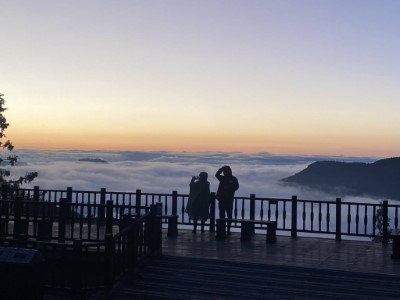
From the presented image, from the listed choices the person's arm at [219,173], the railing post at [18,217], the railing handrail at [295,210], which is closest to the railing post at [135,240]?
the railing handrail at [295,210]

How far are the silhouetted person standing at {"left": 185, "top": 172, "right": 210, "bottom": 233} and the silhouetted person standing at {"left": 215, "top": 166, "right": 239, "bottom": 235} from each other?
16.5 inches

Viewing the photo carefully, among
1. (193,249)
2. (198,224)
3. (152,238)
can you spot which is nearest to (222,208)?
(198,224)

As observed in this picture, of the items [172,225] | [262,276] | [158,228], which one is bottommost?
[262,276]

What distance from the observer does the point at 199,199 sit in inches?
798

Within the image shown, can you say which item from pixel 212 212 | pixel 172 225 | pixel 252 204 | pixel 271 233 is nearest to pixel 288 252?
pixel 271 233

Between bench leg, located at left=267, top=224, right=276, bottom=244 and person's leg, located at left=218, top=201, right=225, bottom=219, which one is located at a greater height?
person's leg, located at left=218, top=201, right=225, bottom=219

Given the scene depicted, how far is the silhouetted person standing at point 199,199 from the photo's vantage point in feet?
66.2

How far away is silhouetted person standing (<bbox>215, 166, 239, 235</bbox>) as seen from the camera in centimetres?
2014

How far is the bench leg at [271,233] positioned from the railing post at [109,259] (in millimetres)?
6545

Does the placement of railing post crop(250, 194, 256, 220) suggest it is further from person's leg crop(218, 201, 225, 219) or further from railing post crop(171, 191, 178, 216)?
railing post crop(171, 191, 178, 216)

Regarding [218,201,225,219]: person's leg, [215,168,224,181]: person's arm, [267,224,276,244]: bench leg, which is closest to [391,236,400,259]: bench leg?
[267,224,276,244]: bench leg

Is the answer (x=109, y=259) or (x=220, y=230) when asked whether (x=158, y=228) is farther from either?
(x=220, y=230)

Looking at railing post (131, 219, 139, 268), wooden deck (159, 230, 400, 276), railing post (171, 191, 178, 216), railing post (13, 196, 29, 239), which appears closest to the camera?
railing post (131, 219, 139, 268)

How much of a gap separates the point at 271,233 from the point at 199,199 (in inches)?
125
